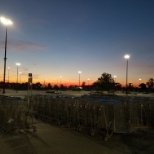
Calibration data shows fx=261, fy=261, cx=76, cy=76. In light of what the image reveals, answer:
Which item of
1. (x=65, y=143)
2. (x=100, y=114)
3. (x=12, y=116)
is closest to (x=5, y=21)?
(x=12, y=116)

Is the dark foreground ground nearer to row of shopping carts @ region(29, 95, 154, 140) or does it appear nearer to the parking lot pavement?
the parking lot pavement

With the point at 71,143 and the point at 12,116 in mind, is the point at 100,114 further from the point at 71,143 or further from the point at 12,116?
the point at 12,116

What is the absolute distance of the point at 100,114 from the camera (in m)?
10.1

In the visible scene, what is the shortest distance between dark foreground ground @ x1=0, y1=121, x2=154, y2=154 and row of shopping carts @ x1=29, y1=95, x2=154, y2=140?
17.3 inches

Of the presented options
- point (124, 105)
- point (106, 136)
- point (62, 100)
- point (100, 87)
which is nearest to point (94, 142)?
point (106, 136)

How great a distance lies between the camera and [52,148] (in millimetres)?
7902

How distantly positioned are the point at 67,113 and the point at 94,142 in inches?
147

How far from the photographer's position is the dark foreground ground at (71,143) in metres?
7.70

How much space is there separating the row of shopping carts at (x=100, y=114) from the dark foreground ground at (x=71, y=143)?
1.44 ft

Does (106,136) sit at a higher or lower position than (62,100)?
lower

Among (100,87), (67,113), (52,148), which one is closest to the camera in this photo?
(52,148)

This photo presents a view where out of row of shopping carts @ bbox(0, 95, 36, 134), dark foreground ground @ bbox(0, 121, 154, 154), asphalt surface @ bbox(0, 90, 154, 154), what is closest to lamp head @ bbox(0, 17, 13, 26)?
row of shopping carts @ bbox(0, 95, 36, 134)

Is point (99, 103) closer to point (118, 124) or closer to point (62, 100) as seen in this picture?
point (118, 124)

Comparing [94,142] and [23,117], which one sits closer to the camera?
[94,142]
